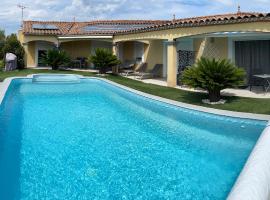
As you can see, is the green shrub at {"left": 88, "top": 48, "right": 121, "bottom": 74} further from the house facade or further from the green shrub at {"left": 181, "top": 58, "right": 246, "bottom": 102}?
the green shrub at {"left": 181, "top": 58, "right": 246, "bottom": 102}

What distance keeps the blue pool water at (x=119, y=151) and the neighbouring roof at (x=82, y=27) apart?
55.5ft

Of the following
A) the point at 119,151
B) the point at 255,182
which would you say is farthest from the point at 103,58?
the point at 255,182

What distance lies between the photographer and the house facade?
15.0m

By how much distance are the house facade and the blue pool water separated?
4560 mm

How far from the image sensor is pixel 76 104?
50.0ft

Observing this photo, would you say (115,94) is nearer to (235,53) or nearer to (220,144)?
(235,53)

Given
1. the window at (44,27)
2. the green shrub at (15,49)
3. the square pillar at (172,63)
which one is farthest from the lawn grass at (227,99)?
the window at (44,27)

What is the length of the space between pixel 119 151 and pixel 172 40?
1101 centimetres

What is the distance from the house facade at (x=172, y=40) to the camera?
49.2 feet

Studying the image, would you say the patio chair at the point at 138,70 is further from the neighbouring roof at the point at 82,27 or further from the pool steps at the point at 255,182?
the pool steps at the point at 255,182

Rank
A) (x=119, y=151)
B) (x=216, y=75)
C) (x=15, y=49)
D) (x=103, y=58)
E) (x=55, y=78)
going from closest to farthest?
(x=119, y=151) → (x=216, y=75) → (x=103, y=58) → (x=55, y=78) → (x=15, y=49)

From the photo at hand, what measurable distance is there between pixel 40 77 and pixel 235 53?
46.8 ft

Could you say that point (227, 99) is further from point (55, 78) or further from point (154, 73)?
point (55, 78)

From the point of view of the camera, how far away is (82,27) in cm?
3253
